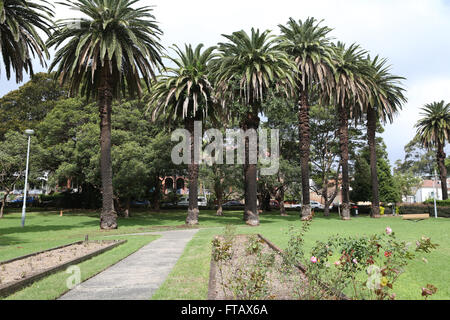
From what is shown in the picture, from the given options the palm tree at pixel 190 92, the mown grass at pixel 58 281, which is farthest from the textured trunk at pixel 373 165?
the mown grass at pixel 58 281

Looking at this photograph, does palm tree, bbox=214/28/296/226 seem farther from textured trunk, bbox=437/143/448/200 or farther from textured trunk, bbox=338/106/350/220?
textured trunk, bbox=437/143/448/200

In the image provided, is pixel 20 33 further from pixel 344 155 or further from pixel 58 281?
pixel 344 155

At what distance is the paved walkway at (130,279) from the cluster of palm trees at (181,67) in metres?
13.7

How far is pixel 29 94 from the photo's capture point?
4725 cm

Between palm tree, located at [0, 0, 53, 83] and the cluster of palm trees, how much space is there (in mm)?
51

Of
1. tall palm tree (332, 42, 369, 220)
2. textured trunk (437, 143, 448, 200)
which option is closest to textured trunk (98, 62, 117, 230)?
tall palm tree (332, 42, 369, 220)

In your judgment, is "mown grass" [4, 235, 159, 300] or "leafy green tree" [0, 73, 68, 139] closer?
"mown grass" [4, 235, 159, 300]

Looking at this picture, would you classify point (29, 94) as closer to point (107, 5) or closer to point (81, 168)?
point (81, 168)

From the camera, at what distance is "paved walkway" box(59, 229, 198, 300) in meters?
6.08

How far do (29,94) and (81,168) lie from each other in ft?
75.1

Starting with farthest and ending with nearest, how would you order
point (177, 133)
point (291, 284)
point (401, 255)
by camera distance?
point (177, 133)
point (291, 284)
point (401, 255)

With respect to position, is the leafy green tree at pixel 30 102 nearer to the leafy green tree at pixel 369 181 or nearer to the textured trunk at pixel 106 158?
the textured trunk at pixel 106 158

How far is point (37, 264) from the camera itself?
9.23 m

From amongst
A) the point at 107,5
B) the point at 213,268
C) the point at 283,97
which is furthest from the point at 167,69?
the point at 213,268
